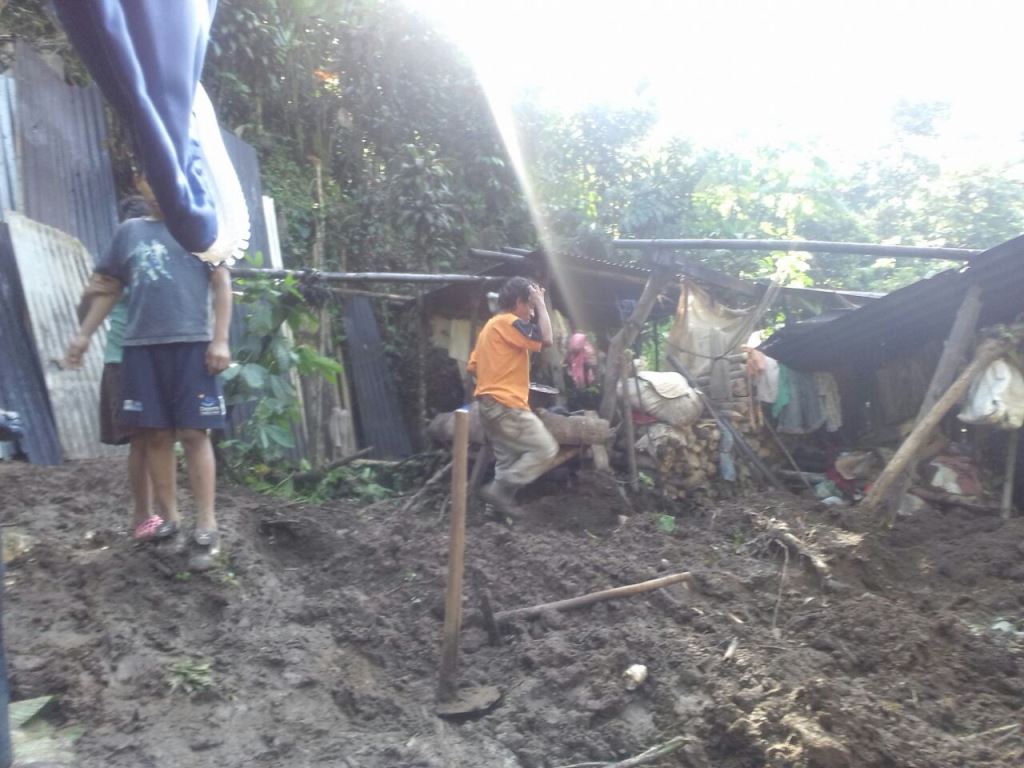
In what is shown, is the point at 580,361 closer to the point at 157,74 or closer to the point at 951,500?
the point at 951,500

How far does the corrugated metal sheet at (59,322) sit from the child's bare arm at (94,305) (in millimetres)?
1459

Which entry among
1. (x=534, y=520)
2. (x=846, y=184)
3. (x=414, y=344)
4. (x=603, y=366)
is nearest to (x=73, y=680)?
(x=534, y=520)

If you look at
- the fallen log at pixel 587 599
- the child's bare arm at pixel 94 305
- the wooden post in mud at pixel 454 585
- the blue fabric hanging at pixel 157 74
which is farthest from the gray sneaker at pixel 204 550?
the blue fabric hanging at pixel 157 74

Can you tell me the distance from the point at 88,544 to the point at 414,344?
611cm

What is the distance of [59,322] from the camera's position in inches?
209

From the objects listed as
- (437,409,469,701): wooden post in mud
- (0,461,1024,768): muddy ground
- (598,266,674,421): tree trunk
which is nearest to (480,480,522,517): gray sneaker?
(0,461,1024,768): muddy ground

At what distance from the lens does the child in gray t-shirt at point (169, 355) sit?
3.62 metres

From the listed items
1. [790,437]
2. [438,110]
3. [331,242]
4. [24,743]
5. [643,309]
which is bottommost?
[790,437]

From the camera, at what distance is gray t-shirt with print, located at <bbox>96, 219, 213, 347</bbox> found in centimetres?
363

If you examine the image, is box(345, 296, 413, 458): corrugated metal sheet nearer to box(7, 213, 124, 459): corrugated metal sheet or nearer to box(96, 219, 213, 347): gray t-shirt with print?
box(7, 213, 124, 459): corrugated metal sheet

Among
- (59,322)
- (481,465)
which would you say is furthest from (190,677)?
(481,465)

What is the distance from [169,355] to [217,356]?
0.20m

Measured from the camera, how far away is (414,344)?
9.85m

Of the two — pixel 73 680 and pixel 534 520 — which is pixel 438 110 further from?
pixel 73 680
